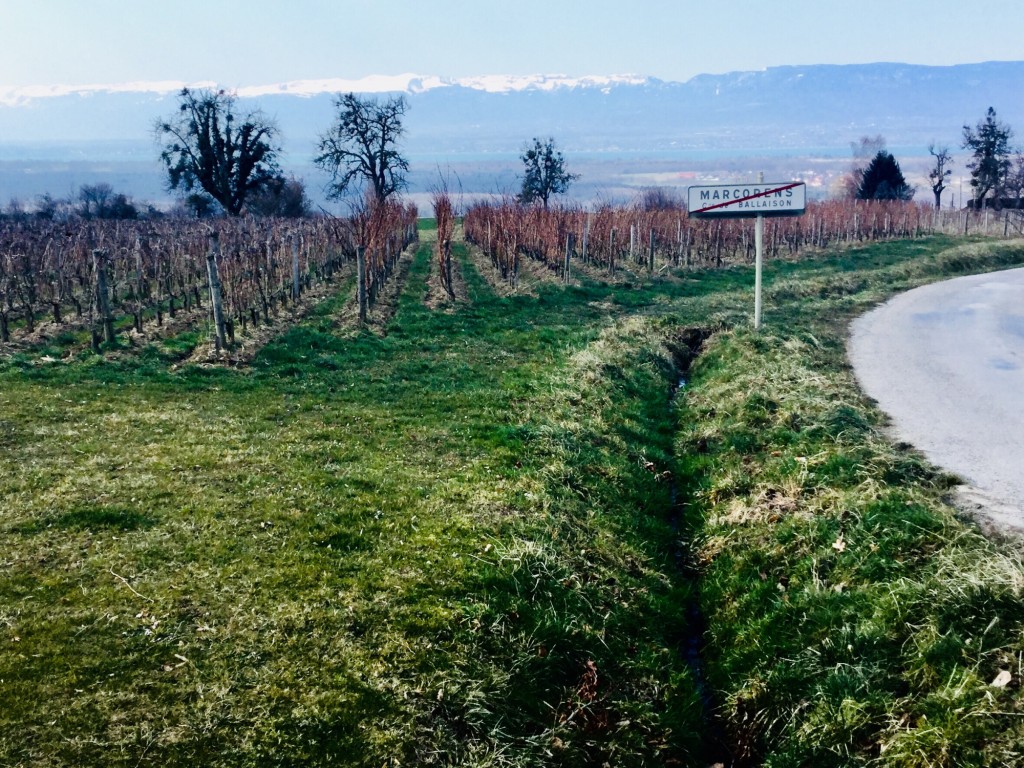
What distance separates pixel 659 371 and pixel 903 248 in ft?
95.4

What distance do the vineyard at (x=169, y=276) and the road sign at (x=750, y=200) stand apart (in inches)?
272

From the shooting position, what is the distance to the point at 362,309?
53.0ft

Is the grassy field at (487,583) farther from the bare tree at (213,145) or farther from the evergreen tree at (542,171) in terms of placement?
the evergreen tree at (542,171)

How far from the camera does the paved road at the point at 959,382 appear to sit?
7.28m

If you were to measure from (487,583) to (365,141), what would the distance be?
186ft

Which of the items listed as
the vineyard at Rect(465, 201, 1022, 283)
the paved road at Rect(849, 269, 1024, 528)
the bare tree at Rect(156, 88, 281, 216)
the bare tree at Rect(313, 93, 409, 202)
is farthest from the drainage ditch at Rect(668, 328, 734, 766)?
the bare tree at Rect(313, 93, 409, 202)

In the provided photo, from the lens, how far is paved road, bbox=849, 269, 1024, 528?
7.28m

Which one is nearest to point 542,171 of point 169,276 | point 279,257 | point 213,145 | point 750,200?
point 213,145

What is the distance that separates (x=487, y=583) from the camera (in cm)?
589

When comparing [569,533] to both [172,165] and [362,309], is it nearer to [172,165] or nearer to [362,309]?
[362,309]

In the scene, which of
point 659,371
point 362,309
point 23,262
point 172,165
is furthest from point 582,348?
point 172,165

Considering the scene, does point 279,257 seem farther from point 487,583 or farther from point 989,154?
point 989,154

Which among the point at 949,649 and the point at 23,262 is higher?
the point at 23,262

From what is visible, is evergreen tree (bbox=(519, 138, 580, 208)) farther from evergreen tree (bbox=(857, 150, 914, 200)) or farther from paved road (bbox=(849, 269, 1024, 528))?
paved road (bbox=(849, 269, 1024, 528))
